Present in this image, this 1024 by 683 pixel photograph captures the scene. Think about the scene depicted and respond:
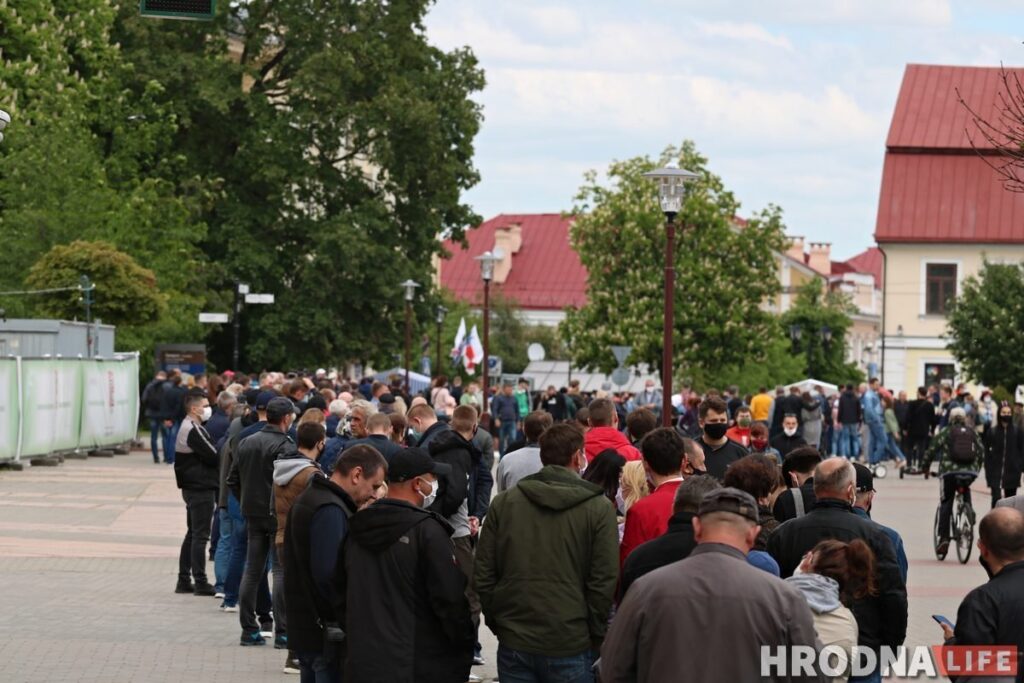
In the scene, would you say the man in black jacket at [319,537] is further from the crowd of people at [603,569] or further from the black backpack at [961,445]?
the black backpack at [961,445]

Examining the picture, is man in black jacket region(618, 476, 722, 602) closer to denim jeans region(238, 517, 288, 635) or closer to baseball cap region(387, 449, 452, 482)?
baseball cap region(387, 449, 452, 482)

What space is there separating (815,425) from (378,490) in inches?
1029

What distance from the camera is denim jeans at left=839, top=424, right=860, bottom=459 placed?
40906mm

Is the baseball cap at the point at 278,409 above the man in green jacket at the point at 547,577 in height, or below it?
above

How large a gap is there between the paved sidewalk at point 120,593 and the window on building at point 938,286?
49.9 metres

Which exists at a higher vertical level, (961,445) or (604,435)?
(604,435)

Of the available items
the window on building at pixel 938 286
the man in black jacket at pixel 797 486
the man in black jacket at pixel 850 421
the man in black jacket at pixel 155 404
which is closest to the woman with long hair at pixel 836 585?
the man in black jacket at pixel 797 486

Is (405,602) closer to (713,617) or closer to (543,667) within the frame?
(543,667)

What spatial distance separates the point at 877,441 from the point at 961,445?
20326 mm

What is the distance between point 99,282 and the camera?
42.1 meters

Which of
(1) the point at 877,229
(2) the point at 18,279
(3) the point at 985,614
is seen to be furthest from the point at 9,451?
(1) the point at 877,229

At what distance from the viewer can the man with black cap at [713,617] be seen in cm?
573

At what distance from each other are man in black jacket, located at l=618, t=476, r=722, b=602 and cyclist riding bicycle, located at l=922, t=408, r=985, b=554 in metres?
13.3

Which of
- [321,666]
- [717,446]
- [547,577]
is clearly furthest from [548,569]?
[717,446]
